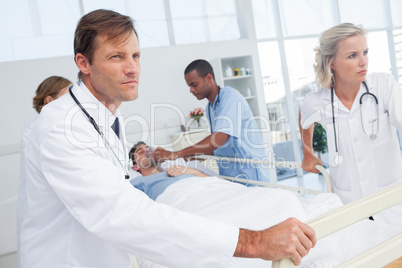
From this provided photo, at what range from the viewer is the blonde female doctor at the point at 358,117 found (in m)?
1.63

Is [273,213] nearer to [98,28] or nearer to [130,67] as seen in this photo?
[130,67]

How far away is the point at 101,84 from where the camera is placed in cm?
106

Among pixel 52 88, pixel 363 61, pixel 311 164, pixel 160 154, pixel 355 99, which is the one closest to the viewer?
pixel 363 61

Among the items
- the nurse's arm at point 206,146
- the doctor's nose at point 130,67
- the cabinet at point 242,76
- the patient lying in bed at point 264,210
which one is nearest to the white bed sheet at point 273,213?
the patient lying in bed at point 264,210

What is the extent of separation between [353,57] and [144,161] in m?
1.89

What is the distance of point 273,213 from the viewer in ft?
4.81

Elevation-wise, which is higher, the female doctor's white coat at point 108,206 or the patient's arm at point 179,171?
the female doctor's white coat at point 108,206

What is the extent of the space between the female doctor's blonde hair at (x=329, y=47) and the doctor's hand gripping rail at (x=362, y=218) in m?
0.91

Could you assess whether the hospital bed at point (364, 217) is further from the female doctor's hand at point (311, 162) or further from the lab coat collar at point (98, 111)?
the female doctor's hand at point (311, 162)

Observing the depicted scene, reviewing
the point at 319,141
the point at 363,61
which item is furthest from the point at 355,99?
the point at 319,141

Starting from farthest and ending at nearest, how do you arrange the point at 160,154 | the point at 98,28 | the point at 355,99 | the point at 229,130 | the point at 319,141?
the point at 319,141 < the point at 160,154 < the point at 229,130 < the point at 355,99 < the point at 98,28

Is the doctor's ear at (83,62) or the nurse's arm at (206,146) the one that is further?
the nurse's arm at (206,146)

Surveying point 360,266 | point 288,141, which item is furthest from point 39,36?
point 360,266

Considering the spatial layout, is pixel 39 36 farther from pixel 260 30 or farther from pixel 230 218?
pixel 230 218
